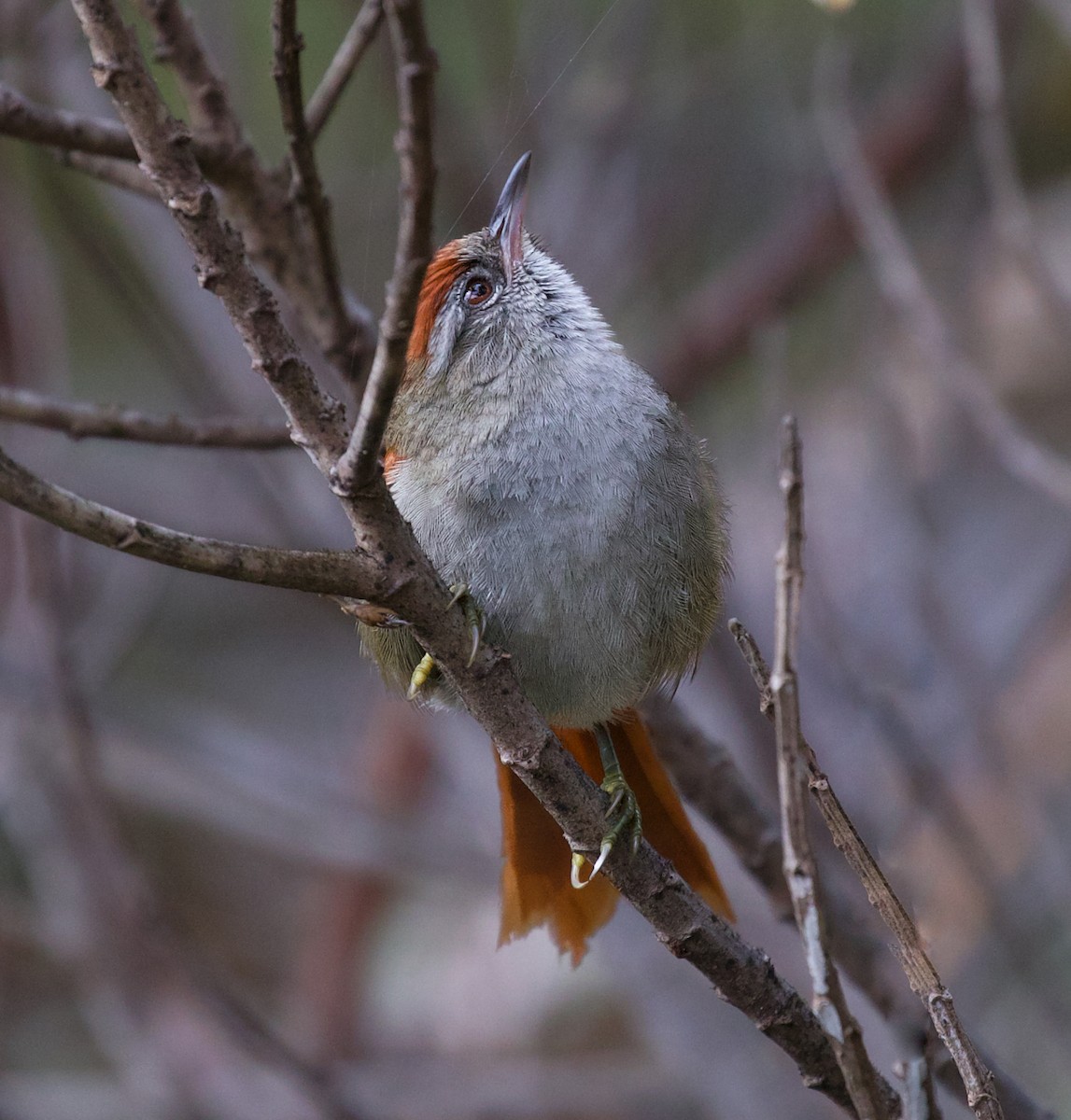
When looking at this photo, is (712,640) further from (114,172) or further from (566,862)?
(114,172)

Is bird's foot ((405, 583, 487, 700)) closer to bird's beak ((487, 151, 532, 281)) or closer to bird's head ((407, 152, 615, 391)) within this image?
bird's head ((407, 152, 615, 391))

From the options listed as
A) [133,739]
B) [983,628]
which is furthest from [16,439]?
[983,628]

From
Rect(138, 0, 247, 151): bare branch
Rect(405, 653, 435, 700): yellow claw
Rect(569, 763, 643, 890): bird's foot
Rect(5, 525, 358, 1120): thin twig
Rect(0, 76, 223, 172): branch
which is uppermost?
Rect(138, 0, 247, 151): bare branch

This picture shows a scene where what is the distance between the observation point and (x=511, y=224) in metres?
2.73

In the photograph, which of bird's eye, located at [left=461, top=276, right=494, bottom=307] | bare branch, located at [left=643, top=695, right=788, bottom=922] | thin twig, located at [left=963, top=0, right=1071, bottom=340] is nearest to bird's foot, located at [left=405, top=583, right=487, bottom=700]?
bare branch, located at [left=643, top=695, right=788, bottom=922]

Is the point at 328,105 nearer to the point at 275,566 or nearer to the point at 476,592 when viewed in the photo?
the point at 476,592

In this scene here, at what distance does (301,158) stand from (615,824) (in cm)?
125

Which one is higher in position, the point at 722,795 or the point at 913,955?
the point at 913,955

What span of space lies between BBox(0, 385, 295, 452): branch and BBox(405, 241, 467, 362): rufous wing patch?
1.01ft

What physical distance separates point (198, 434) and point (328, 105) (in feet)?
2.26

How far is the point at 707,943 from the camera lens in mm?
1979

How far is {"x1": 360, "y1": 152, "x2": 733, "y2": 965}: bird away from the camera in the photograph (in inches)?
88.4

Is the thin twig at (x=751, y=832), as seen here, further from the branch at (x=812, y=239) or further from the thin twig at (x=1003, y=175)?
the branch at (x=812, y=239)

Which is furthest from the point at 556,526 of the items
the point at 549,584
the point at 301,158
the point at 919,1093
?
the point at 919,1093
